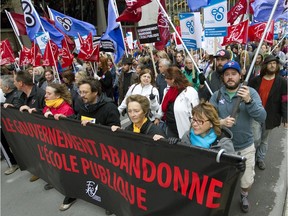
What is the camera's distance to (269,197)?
3594 mm

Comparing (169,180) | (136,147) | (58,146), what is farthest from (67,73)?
(169,180)

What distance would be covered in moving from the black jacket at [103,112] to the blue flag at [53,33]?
404 cm

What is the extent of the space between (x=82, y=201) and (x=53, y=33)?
4.53m

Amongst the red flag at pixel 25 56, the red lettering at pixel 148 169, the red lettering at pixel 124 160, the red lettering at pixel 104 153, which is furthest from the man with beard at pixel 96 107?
the red flag at pixel 25 56

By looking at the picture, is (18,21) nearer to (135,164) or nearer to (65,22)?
(65,22)

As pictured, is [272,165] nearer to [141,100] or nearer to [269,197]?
[269,197]

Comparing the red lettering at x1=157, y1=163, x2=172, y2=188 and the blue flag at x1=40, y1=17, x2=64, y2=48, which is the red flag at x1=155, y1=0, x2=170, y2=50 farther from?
the red lettering at x1=157, y1=163, x2=172, y2=188

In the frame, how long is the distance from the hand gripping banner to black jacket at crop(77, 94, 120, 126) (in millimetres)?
278

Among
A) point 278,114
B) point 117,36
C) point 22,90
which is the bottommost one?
point 278,114

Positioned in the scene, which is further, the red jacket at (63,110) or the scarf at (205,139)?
the red jacket at (63,110)

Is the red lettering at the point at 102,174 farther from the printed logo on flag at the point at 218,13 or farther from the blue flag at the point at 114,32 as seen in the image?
the blue flag at the point at 114,32

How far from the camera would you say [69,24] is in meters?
7.37

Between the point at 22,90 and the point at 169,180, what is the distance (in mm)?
3233

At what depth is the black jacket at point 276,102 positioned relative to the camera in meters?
4.05
